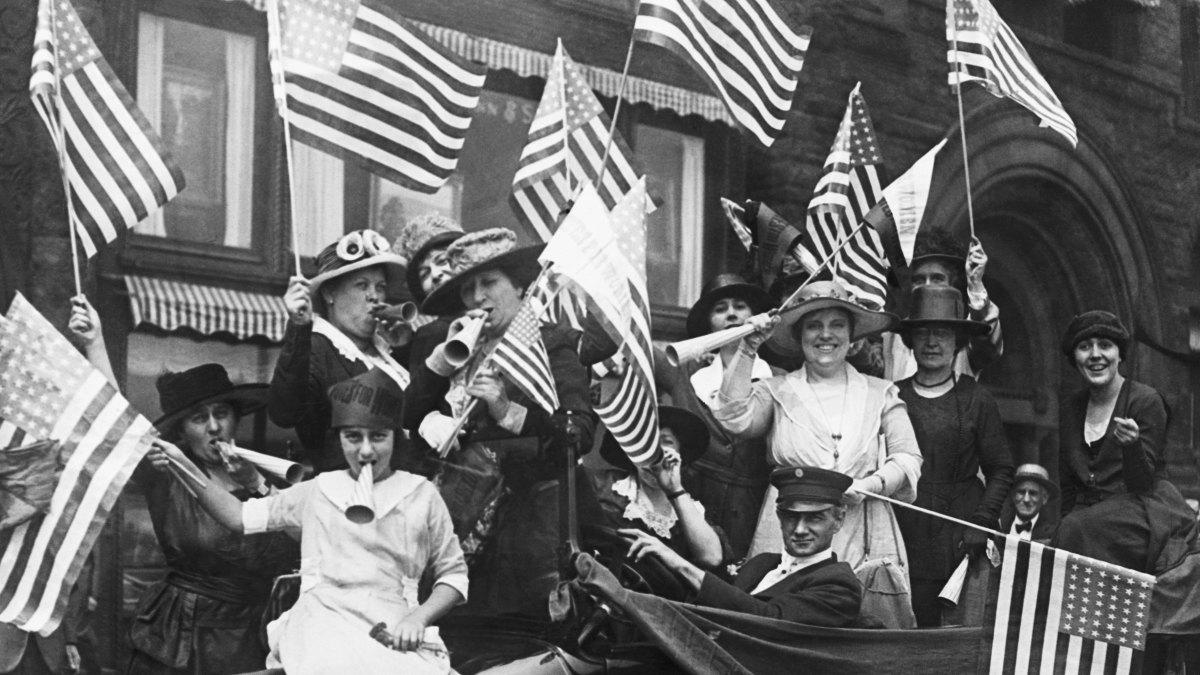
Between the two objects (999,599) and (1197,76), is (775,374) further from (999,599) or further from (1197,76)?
(1197,76)

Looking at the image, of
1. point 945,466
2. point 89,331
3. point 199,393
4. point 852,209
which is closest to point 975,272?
point 945,466

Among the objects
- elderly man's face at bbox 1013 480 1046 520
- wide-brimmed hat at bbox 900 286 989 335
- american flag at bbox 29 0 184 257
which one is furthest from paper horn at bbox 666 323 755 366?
elderly man's face at bbox 1013 480 1046 520

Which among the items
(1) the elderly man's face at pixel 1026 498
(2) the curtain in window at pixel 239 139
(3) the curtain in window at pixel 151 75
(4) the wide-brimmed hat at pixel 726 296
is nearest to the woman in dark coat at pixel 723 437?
(4) the wide-brimmed hat at pixel 726 296

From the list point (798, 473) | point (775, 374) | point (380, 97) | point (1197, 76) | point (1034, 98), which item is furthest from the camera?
point (1197, 76)

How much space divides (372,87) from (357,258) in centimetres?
82

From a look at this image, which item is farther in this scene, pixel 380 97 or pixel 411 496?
pixel 380 97

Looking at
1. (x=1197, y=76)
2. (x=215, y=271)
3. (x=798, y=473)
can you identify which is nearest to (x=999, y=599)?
(x=798, y=473)

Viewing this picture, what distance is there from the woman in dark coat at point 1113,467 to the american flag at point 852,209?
4.13 ft

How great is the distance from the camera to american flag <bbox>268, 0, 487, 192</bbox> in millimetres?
8047

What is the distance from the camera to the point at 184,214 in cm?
983

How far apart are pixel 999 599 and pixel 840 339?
147cm

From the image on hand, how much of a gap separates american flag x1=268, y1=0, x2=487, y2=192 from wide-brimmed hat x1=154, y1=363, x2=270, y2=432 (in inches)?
45.0

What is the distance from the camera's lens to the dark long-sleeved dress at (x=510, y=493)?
24.5 feet

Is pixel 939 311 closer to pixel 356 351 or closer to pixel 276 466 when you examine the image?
pixel 356 351
